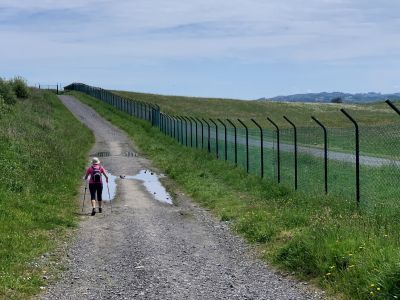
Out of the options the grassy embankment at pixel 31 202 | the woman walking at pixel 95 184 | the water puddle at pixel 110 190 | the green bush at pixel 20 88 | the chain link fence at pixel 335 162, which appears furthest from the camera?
the green bush at pixel 20 88

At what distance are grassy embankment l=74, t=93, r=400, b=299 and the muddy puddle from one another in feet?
2.51

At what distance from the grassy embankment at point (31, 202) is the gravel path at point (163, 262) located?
0.44m

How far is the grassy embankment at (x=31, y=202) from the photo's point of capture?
28.1 feet

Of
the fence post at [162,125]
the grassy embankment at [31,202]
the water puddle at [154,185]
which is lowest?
the water puddle at [154,185]

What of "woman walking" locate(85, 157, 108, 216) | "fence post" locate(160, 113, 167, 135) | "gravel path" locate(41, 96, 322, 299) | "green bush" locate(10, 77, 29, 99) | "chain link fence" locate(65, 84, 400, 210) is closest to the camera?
"gravel path" locate(41, 96, 322, 299)

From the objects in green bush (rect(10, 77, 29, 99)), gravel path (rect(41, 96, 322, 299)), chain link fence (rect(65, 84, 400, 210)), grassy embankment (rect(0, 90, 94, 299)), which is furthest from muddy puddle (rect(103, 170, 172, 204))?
green bush (rect(10, 77, 29, 99))

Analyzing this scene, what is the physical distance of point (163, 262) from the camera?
9.35m

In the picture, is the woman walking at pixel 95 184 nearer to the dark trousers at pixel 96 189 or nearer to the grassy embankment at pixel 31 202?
the dark trousers at pixel 96 189

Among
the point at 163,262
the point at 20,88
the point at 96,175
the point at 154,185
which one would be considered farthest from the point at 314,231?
the point at 20,88

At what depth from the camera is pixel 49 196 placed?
15086mm

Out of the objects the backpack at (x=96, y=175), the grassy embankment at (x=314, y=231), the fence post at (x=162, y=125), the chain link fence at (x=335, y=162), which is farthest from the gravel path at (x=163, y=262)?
the fence post at (x=162, y=125)

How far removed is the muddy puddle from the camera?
17.1 m

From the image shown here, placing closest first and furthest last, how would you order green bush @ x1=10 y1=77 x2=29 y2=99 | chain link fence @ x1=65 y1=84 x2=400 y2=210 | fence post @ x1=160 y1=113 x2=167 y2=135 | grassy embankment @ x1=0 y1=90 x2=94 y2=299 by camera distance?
grassy embankment @ x1=0 y1=90 x2=94 y2=299
chain link fence @ x1=65 y1=84 x2=400 y2=210
fence post @ x1=160 y1=113 x2=167 y2=135
green bush @ x1=10 y1=77 x2=29 y2=99

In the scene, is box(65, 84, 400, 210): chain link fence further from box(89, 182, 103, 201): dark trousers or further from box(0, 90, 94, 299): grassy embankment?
box(0, 90, 94, 299): grassy embankment
